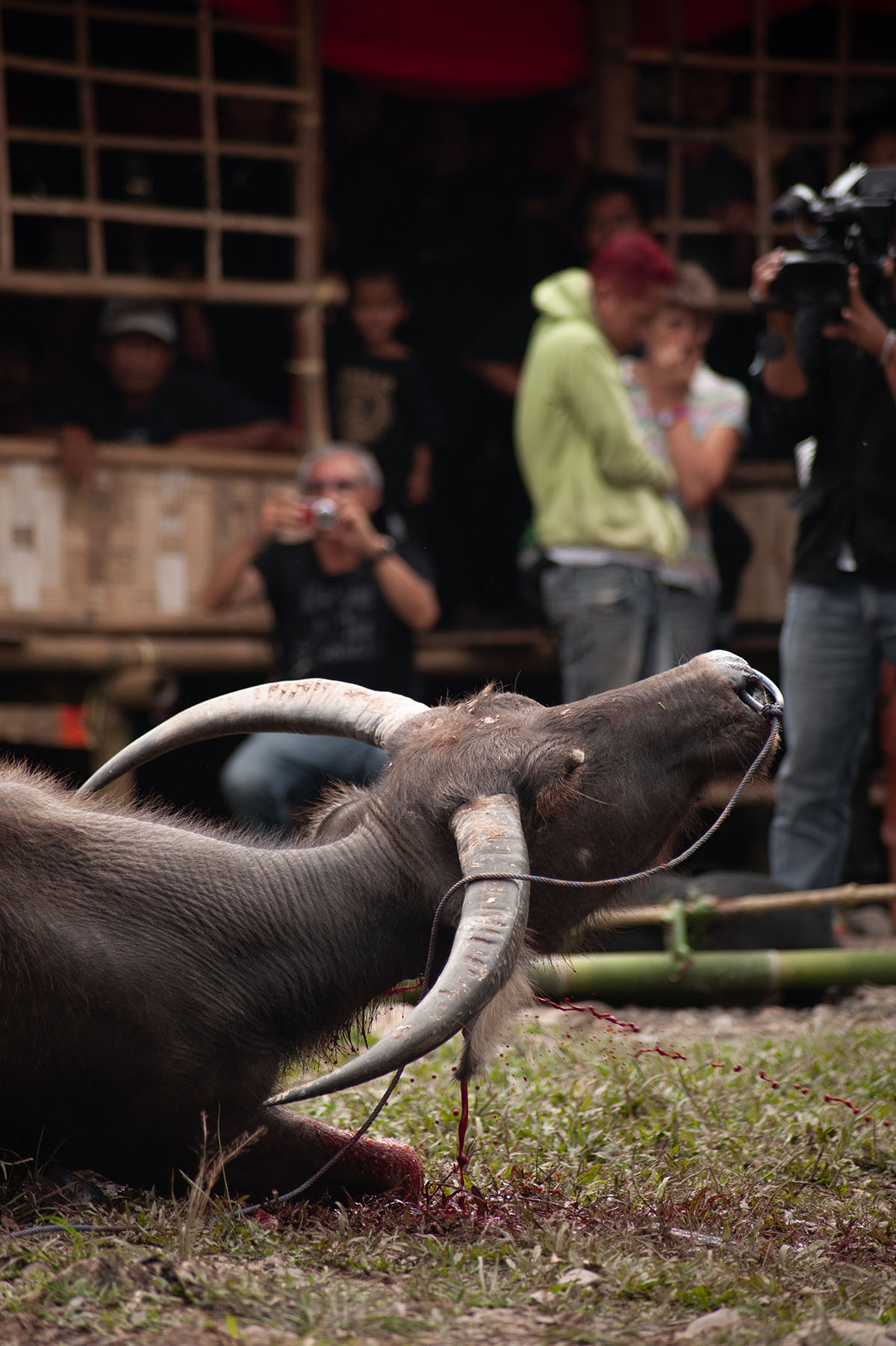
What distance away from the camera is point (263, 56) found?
6.62m

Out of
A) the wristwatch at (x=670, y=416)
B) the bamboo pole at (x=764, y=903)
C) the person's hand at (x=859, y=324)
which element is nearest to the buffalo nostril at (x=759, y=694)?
the bamboo pole at (x=764, y=903)

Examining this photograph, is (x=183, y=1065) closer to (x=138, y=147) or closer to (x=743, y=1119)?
(x=743, y=1119)

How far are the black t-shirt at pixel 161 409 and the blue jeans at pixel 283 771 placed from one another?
5.36 feet

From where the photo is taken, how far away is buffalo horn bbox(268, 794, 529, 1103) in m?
2.16

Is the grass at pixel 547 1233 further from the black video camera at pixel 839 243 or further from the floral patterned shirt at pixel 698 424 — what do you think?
the floral patterned shirt at pixel 698 424

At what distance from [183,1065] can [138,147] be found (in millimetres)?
4702

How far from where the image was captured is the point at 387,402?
685 centimetres

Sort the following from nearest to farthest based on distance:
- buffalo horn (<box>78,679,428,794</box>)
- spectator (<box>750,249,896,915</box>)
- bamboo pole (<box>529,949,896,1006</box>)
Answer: buffalo horn (<box>78,679,428,794</box>) → bamboo pole (<box>529,949,896,1006</box>) → spectator (<box>750,249,896,915</box>)

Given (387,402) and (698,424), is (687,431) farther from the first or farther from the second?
(387,402)

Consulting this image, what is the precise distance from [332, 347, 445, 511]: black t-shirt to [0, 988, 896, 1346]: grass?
12.2 ft

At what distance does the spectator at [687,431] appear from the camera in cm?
602

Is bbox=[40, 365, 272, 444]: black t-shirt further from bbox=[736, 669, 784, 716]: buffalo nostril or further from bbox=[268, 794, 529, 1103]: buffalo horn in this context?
bbox=[268, 794, 529, 1103]: buffalo horn

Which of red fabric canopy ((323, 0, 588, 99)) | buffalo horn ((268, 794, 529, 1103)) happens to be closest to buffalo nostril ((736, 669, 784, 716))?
buffalo horn ((268, 794, 529, 1103))

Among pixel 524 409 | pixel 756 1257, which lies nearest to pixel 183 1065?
pixel 756 1257
